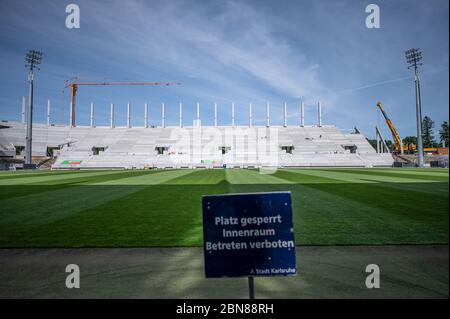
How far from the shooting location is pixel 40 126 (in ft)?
262

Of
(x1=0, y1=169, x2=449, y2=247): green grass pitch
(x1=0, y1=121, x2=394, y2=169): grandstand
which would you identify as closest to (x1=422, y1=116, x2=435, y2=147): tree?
(x1=0, y1=121, x2=394, y2=169): grandstand

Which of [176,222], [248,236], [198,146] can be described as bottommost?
[176,222]

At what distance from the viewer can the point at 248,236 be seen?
293cm

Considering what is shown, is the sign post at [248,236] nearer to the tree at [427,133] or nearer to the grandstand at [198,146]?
Result: the grandstand at [198,146]

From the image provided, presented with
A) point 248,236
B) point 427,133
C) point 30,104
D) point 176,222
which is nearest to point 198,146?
point 30,104

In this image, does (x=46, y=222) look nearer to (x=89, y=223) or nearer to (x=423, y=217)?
(x=89, y=223)

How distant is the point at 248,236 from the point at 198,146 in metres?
68.8

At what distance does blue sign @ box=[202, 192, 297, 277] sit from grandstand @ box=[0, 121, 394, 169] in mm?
51896

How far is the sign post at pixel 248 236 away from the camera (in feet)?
9.50

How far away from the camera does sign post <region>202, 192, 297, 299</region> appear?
9.50ft

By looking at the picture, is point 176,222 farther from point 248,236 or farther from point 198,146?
point 198,146

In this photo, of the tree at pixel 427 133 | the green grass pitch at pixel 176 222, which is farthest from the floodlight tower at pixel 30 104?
the tree at pixel 427 133
